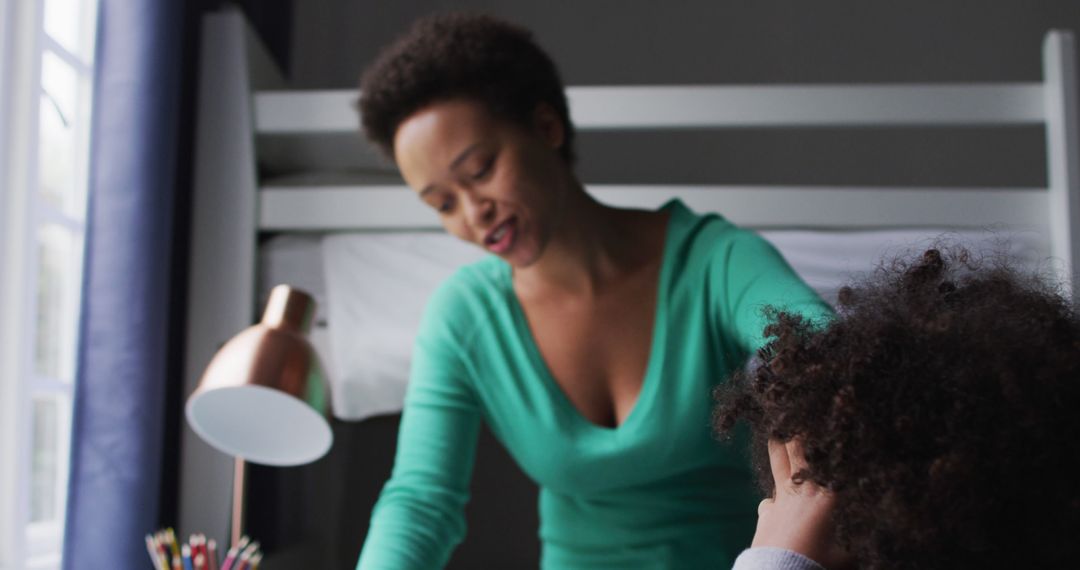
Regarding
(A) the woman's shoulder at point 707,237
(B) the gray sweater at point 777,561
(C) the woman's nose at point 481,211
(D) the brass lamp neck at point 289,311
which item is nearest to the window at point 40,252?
(D) the brass lamp neck at point 289,311

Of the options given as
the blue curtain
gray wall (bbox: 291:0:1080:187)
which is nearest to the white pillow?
the blue curtain

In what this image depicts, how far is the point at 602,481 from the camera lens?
4.03ft

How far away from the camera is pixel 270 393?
1.45 meters

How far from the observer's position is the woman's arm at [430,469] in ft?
3.65

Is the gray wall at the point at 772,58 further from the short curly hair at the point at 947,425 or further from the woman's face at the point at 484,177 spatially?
the short curly hair at the point at 947,425

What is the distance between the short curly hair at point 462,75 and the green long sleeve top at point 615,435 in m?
0.25

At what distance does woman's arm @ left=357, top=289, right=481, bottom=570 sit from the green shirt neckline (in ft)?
0.31

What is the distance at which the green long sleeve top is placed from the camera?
1.18 meters

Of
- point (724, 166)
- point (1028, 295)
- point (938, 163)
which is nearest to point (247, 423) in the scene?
point (1028, 295)

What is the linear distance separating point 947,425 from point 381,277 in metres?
1.54

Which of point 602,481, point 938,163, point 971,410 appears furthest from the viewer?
point 938,163

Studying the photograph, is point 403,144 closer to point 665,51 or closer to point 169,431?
point 169,431

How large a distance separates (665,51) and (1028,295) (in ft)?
7.47

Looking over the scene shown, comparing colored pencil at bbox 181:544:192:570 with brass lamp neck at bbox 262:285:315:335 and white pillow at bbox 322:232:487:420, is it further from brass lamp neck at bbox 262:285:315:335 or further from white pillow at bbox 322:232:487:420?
white pillow at bbox 322:232:487:420
